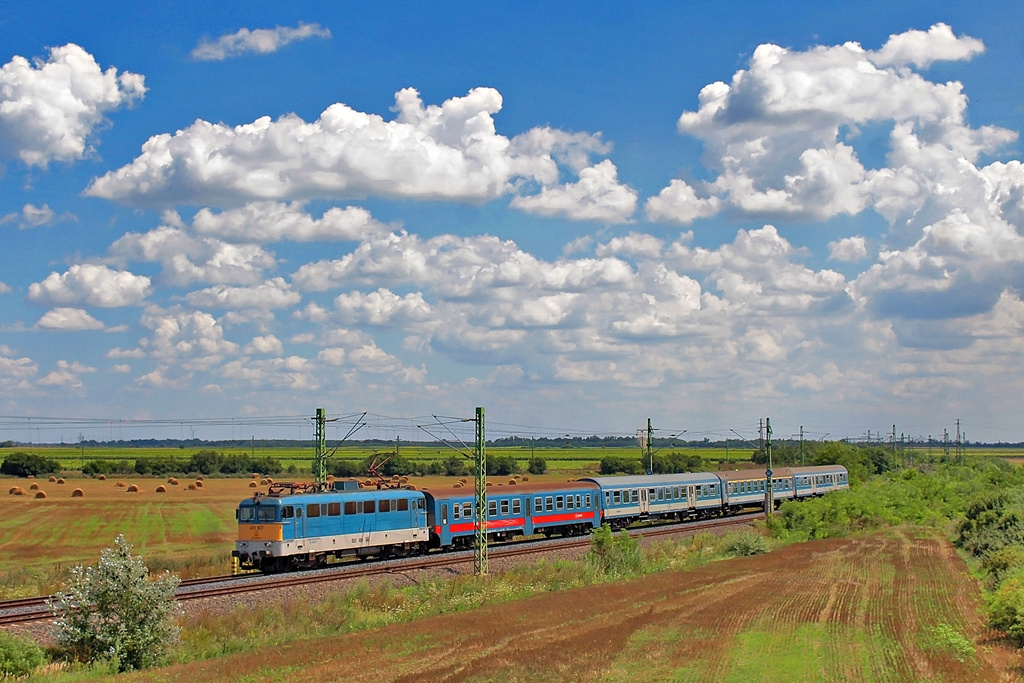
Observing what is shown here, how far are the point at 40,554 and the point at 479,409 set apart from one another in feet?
85.1

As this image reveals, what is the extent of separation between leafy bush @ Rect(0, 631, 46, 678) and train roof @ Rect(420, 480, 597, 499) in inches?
940

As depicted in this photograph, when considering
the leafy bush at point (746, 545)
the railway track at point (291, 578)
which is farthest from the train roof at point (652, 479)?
the leafy bush at point (746, 545)

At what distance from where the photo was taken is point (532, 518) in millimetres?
Answer: 51188

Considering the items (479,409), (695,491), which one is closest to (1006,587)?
(479,409)

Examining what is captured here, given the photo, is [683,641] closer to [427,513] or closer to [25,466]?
[427,513]

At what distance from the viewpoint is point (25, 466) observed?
421 ft

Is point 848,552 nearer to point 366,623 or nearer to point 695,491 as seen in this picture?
point 695,491

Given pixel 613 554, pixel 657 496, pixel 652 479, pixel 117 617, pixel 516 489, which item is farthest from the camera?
pixel 652 479

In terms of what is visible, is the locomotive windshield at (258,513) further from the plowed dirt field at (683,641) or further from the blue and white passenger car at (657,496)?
the blue and white passenger car at (657,496)

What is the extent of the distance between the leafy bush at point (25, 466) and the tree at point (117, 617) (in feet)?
379

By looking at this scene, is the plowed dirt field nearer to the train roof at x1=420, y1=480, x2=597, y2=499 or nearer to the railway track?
the railway track

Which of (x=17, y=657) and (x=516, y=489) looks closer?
(x=17, y=657)

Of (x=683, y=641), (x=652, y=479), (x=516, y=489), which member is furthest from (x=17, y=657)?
(x=652, y=479)

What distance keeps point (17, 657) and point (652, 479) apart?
43.6 m
